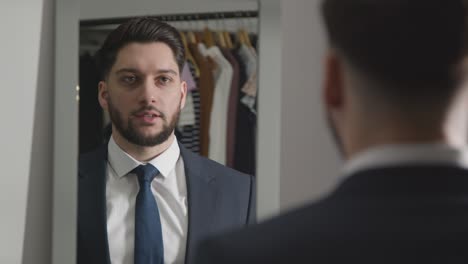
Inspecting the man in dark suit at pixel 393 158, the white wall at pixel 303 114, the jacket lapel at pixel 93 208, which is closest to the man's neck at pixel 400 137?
the man in dark suit at pixel 393 158

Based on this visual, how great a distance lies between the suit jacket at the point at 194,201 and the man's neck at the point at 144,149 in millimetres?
43

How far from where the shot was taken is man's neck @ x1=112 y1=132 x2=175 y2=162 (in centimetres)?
224

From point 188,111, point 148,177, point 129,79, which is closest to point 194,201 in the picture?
point 148,177

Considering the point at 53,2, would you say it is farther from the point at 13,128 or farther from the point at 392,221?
the point at 392,221

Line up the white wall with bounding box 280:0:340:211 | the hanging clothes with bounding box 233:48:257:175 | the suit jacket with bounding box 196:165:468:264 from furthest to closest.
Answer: the hanging clothes with bounding box 233:48:257:175 < the white wall with bounding box 280:0:340:211 < the suit jacket with bounding box 196:165:468:264

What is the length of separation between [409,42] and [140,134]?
1.55 m

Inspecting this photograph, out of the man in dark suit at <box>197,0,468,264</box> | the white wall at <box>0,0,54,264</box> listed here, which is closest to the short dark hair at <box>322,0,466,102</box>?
the man in dark suit at <box>197,0,468,264</box>

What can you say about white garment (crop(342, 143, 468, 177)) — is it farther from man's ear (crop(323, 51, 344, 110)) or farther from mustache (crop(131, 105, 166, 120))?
mustache (crop(131, 105, 166, 120))

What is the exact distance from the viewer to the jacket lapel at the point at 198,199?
86.2 inches

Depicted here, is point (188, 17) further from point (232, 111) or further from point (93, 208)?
point (93, 208)

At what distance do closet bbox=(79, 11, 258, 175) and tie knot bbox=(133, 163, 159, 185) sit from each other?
118 millimetres

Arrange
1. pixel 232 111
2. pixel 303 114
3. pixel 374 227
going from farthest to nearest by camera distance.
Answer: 1. pixel 232 111
2. pixel 303 114
3. pixel 374 227

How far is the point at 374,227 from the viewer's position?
2.45 ft

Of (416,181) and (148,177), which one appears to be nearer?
(416,181)
